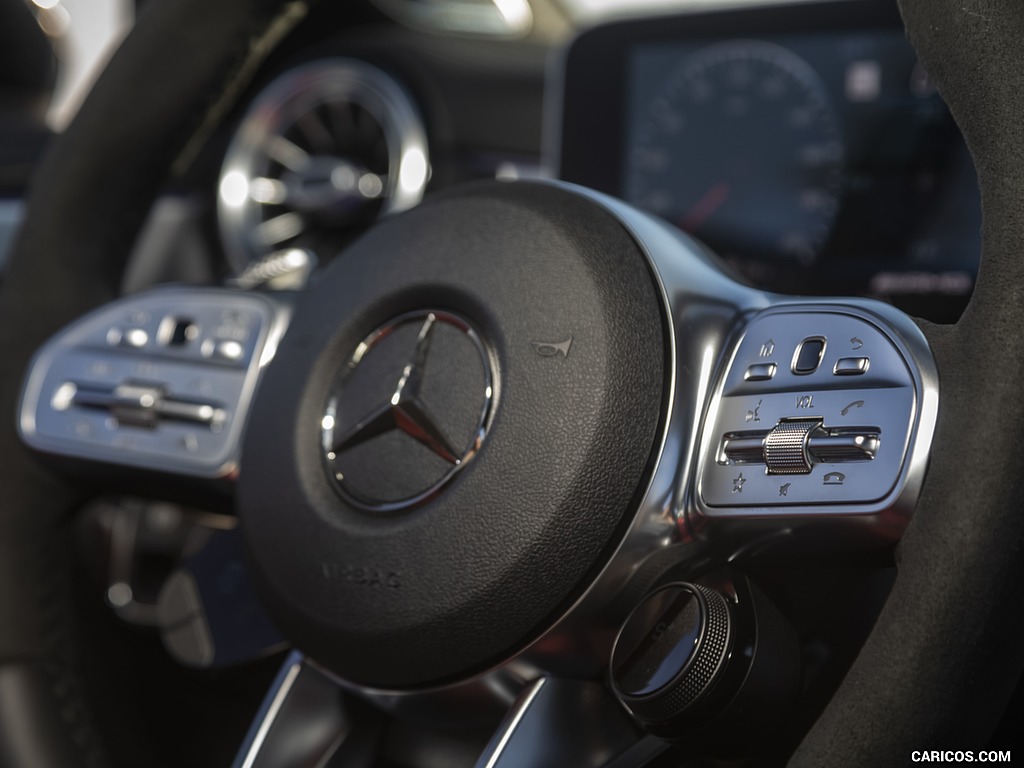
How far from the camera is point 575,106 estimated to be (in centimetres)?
147

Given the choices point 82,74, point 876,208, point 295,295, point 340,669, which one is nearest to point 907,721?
point 340,669

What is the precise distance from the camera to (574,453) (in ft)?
1.93

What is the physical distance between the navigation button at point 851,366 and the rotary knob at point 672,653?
118 mm

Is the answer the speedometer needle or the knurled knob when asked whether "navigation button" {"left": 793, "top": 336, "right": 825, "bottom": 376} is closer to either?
the knurled knob

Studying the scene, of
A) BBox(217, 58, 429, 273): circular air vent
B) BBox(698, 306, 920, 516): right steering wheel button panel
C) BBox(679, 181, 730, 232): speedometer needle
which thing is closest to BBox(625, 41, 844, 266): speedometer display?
BBox(679, 181, 730, 232): speedometer needle

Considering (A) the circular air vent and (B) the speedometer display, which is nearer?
(B) the speedometer display

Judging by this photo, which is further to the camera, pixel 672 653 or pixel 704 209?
A: pixel 704 209

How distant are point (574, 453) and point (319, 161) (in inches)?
64.9

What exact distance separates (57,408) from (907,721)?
605 millimetres

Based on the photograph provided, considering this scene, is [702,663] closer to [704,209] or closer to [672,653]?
[672,653]

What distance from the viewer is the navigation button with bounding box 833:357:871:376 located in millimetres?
553

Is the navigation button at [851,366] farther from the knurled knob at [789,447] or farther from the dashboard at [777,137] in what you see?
the dashboard at [777,137]

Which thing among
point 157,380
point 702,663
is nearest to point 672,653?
point 702,663

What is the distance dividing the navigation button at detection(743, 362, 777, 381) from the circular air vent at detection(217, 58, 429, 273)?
1455 millimetres
